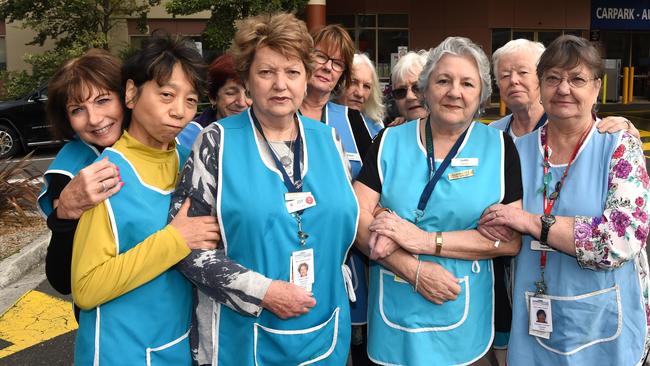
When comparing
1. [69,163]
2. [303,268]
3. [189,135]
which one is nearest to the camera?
[303,268]

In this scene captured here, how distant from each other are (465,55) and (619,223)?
0.90 meters

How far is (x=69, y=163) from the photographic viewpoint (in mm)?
2238

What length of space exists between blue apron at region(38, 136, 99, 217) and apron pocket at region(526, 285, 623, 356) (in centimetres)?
200

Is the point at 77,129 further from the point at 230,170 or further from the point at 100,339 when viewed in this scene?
the point at 100,339

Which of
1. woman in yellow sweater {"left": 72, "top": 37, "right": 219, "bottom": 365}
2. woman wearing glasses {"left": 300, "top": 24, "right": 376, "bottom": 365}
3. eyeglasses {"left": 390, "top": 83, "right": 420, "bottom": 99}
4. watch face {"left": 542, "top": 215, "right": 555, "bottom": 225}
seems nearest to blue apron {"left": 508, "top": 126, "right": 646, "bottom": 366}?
watch face {"left": 542, "top": 215, "right": 555, "bottom": 225}

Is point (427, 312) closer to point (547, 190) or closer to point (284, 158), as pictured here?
point (547, 190)

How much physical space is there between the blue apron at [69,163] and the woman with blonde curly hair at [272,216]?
453 millimetres

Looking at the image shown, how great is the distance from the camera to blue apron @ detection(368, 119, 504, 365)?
231 centimetres

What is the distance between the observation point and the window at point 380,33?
71.9 feet

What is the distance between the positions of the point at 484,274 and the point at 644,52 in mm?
26333

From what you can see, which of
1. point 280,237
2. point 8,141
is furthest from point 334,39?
point 8,141

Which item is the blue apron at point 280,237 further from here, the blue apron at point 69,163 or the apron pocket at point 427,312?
the blue apron at point 69,163

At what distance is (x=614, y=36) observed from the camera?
24.0 metres

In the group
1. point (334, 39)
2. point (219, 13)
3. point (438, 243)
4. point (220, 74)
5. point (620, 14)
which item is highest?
point (620, 14)
